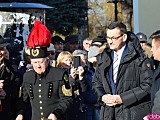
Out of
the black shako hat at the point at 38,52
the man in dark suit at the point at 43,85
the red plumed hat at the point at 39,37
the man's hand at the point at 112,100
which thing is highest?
the red plumed hat at the point at 39,37

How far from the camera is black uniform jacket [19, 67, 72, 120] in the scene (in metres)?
6.50

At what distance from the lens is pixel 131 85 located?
6.84 m

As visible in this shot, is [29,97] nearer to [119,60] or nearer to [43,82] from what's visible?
[43,82]

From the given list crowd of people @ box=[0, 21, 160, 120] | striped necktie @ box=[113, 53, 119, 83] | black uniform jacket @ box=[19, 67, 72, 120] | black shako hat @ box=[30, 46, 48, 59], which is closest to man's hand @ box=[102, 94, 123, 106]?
crowd of people @ box=[0, 21, 160, 120]

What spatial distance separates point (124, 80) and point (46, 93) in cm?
102

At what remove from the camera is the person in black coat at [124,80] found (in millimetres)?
6754

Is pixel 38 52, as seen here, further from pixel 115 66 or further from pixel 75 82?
pixel 75 82

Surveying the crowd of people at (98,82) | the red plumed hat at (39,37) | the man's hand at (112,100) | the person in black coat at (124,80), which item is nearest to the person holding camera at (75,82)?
the crowd of people at (98,82)

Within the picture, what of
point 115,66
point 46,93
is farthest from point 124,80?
point 46,93

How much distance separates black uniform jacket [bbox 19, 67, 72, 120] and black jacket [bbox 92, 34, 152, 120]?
0.67 m

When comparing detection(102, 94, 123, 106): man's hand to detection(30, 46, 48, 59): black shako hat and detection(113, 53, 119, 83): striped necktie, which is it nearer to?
detection(113, 53, 119, 83): striped necktie

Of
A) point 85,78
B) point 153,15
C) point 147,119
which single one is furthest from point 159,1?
point 147,119

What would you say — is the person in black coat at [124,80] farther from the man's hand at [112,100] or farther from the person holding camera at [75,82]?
the person holding camera at [75,82]

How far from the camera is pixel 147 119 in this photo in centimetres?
488
